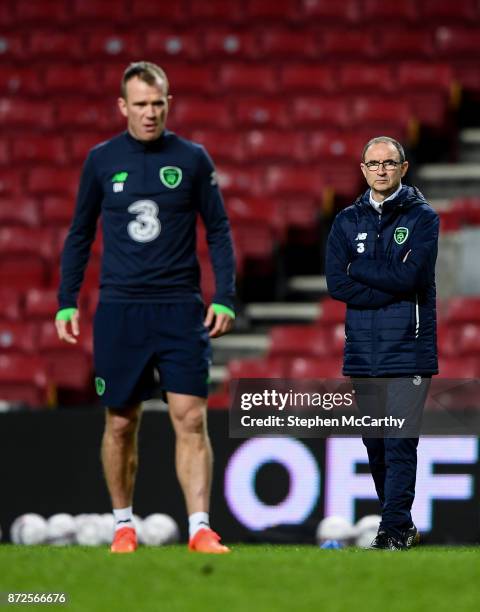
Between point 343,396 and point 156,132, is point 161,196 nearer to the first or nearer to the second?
point 156,132

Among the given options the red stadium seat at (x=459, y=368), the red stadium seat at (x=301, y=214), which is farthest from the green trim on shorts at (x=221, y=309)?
the red stadium seat at (x=301, y=214)

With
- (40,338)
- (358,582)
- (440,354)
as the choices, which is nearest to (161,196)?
(358,582)

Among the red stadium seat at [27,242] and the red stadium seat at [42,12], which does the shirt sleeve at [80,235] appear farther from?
the red stadium seat at [42,12]

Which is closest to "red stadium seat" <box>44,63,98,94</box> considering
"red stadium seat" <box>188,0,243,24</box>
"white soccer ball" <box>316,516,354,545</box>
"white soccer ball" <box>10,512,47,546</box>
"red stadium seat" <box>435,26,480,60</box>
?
"red stadium seat" <box>188,0,243,24</box>

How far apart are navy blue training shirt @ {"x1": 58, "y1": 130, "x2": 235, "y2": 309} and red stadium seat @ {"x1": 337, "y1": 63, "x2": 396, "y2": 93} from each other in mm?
7311

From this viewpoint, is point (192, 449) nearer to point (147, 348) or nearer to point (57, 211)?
point (147, 348)

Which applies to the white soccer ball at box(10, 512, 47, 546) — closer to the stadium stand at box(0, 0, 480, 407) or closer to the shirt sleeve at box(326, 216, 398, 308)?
the stadium stand at box(0, 0, 480, 407)

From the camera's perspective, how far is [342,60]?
1234 cm

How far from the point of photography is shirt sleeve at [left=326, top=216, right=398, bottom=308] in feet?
15.8

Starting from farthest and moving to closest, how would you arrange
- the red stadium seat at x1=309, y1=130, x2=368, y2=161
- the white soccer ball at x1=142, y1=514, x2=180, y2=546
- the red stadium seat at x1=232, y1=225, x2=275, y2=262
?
1. the red stadium seat at x1=309, y1=130, x2=368, y2=161
2. the red stadium seat at x1=232, y1=225, x2=275, y2=262
3. the white soccer ball at x1=142, y1=514, x2=180, y2=546

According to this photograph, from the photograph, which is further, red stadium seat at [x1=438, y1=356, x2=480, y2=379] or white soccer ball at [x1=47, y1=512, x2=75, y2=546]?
red stadium seat at [x1=438, y1=356, x2=480, y2=379]

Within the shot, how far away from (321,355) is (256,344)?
97cm

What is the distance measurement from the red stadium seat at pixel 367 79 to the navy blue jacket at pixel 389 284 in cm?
704

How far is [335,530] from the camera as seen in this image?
6.86m
